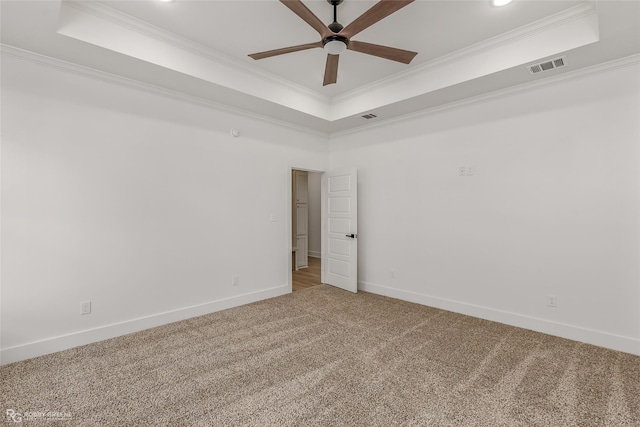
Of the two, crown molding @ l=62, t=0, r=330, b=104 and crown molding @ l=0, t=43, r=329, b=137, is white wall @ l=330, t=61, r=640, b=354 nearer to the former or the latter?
crown molding @ l=62, t=0, r=330, b=104

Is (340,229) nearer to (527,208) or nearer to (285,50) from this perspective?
(527,208)

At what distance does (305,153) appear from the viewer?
5059mm

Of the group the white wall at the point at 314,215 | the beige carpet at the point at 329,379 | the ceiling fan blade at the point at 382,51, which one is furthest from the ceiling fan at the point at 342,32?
the white wall at the point at 314,215

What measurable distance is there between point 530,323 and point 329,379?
8.26 ft

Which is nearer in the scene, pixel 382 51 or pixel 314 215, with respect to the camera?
pixel 382 51

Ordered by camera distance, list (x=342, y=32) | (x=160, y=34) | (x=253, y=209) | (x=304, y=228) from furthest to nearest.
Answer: (x=304, y=228), (x=253, y=209), (x=160, y=34), (x=342, y=32)

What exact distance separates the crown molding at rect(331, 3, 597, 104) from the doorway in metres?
2.62

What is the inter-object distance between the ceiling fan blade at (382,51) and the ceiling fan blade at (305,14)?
0.26 meters

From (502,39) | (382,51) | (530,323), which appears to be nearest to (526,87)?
(502,39)

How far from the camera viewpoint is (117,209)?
123 inches

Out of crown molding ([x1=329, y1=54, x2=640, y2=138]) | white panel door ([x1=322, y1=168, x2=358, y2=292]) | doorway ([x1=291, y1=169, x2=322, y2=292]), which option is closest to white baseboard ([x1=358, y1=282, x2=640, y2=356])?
white panel door ([x1=322, y1=168, x2=358, y2=292])

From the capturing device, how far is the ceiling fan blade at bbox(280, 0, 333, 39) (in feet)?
6.17

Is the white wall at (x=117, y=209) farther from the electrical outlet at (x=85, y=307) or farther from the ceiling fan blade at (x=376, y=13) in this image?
the ceiling fan blade at (x=376, y=13)

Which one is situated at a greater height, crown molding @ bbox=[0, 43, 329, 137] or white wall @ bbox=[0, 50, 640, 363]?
crown molding @ bbox=[0, 43, 329, 137]
